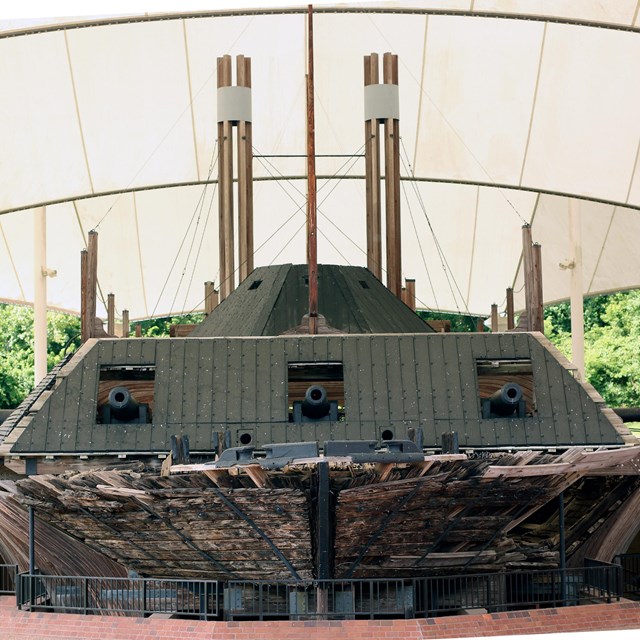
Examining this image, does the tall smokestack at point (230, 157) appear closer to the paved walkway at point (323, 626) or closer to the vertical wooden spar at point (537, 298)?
the vertical wooden spar at point (537, 298)

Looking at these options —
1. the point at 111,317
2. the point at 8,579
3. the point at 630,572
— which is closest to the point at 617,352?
the point at 111,317

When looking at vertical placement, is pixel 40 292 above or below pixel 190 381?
above

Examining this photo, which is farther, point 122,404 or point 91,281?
point 91,281

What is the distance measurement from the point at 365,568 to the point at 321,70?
2350 cm

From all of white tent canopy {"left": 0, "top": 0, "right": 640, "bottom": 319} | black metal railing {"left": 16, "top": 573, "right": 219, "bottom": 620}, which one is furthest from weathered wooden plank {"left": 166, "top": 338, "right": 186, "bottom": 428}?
white tent canopy {"left": 0, "top": 0, "right": 640, "bottom": 319}

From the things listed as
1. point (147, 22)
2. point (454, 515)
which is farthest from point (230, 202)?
point (454, 515)

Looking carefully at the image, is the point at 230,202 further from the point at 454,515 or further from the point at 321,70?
the point at 454,515

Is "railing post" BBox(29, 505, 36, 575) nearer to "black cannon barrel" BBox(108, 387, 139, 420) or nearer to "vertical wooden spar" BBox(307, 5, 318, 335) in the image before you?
"black cannon barrel" BBox(108, 387, 139, 420)

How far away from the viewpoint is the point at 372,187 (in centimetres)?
3011

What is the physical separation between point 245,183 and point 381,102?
3285 mm

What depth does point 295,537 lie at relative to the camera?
1652 cm

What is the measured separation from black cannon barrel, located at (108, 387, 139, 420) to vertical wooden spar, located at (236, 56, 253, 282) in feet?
29.0

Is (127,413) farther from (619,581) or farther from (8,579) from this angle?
(619,581)

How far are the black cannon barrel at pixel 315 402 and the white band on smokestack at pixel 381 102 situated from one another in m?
10.1
